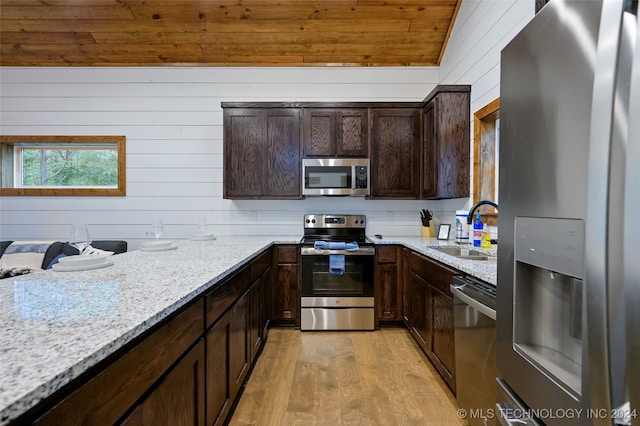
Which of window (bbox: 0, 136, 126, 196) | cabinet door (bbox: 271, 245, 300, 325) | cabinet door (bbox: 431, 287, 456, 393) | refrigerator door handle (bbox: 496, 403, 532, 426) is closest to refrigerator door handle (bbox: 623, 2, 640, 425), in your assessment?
refrigerator door handle (bbox: 496, 403, 532, 426)

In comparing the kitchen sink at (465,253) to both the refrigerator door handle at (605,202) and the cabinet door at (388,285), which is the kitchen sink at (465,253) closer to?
the cabinet door at (388,285)

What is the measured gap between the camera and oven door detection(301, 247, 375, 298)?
10.00ft

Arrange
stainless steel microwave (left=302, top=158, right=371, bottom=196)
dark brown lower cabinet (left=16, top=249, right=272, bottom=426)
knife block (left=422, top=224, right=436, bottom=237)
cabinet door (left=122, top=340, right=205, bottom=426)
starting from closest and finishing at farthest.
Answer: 1. dark brown lower cabinet (left=16, top=249, right=272, bottom=426)
2. cabinet door (left=122, top=340, right=205, bottom=426)
3. stainless steel microwave (left=302, top=158, right=371, bottom=196)
4. knife block (left=422, top=224, right=436, bottom=237)

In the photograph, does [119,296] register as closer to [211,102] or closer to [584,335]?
[584,335]

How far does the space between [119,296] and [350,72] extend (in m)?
3.50

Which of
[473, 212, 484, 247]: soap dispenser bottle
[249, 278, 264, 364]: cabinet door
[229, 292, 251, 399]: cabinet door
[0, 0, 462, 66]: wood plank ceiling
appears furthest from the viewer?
[0, 0, 462, 66]: wood plank ceiling

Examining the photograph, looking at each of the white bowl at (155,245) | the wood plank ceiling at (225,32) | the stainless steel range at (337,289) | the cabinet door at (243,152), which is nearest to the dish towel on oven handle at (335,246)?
the stainless steel range at (337,289)

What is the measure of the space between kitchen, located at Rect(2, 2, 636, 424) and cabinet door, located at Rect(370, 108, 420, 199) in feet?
1.31

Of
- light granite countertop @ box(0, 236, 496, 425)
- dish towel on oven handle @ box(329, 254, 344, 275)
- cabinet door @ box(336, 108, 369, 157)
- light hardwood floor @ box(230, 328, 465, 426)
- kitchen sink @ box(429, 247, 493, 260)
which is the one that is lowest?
light hardwood floor @ box(230, 328, 465, 426)

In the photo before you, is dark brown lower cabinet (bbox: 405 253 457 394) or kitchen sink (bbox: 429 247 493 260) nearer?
dark brown lower cabinet (bbox: 405 253 457 394)

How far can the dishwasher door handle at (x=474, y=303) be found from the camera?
4.16ft

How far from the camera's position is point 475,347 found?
4.68 ft

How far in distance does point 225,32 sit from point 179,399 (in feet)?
11.6

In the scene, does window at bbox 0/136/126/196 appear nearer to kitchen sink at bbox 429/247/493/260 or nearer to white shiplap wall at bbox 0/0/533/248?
white shiplap wall at bbox 0/0/533/248
